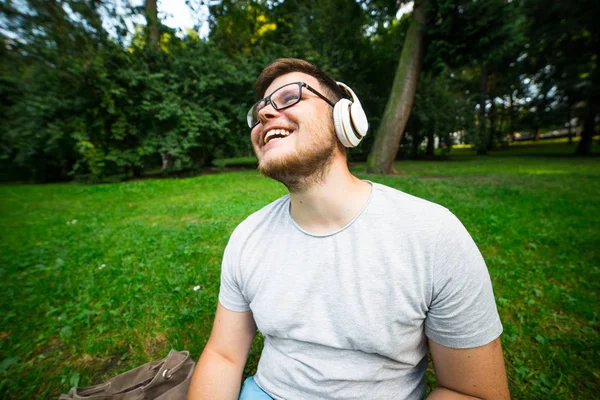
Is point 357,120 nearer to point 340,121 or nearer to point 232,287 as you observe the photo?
point 340,121

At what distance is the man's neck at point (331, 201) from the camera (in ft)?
4.50

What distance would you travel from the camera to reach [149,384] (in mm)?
1605

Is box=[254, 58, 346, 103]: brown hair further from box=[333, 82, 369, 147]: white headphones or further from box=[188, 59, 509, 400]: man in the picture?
box=[333, 82, 369, 147]: white headphones

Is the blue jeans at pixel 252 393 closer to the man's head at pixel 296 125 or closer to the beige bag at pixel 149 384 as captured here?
the beige bag at pixel 149 384

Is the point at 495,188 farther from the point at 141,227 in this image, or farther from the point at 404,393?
the point at 141,227

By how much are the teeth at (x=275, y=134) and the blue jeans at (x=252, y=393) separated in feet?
4.27

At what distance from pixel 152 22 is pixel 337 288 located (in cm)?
1577

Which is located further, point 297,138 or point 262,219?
point 262,219

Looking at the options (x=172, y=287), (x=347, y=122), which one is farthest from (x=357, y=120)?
(x=172, y=287)

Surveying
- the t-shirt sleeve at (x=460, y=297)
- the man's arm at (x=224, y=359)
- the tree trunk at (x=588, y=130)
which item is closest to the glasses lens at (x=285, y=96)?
the t-shirt sleeve at (x=460, y=297)

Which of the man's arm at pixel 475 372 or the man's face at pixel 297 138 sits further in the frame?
the man's face at pixel 297 138

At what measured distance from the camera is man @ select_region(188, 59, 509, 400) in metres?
1.12

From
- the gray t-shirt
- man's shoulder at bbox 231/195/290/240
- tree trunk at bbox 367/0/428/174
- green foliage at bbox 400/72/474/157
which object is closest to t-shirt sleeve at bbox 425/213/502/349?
the gray t-shirt

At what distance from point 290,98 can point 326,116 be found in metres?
0.22
